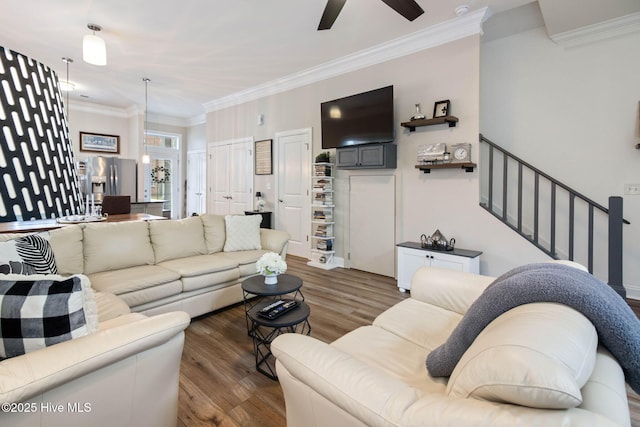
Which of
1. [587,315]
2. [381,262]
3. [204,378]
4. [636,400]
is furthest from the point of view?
[381,262]

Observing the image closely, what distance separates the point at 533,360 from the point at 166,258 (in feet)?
10.0

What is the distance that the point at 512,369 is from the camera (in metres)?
0.70

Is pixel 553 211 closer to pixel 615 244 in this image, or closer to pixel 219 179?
pixel 615 244

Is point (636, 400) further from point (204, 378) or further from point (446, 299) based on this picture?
point (204, 378)

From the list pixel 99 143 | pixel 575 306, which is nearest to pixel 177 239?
pixel 575 306

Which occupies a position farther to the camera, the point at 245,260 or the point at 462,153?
the point at 462,153

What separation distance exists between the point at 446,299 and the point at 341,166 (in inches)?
110

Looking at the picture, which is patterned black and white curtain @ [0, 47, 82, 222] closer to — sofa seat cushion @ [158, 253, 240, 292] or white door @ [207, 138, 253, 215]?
sofa seat cushion @ [158, 253, 240, 292]

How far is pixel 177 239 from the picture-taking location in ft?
10.3

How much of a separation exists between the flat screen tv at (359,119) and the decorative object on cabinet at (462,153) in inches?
31.0

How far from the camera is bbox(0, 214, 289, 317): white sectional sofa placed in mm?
2443

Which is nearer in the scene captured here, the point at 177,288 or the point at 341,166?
the point at 177,288

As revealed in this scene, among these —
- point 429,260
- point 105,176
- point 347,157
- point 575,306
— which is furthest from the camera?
point 105,176

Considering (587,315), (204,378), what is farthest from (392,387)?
(204,378)
